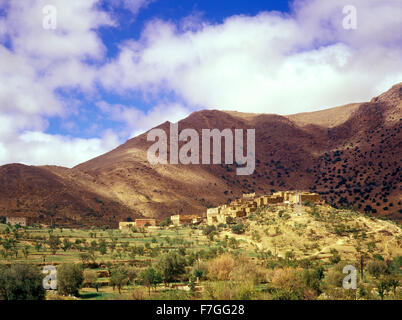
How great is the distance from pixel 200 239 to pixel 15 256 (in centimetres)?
1974

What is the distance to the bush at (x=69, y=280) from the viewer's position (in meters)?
→ 23.0

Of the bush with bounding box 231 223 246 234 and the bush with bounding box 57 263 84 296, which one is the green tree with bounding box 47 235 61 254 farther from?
the bush with bounding box 231 223 246 234

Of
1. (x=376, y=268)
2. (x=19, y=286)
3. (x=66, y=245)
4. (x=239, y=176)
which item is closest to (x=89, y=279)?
(x=19, y=286)

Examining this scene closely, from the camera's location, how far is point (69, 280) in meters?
23.3

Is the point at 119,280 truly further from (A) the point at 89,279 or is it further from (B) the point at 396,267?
(B) the point at 396,267

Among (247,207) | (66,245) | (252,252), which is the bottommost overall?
(252,252)

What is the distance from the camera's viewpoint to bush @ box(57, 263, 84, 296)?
23000mm

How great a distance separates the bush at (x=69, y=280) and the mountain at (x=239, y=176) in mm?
39544

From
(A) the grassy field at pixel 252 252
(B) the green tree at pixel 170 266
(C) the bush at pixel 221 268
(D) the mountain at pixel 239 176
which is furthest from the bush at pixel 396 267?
(D) the mountain at pixel 239 176

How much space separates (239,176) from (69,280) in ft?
240

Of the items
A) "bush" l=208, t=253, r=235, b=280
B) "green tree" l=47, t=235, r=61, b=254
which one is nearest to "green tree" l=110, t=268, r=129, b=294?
"bush" l=208, t=253, r=235, b=280

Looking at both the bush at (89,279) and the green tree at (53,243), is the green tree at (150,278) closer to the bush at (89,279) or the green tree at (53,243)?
the bush at (89,279)
